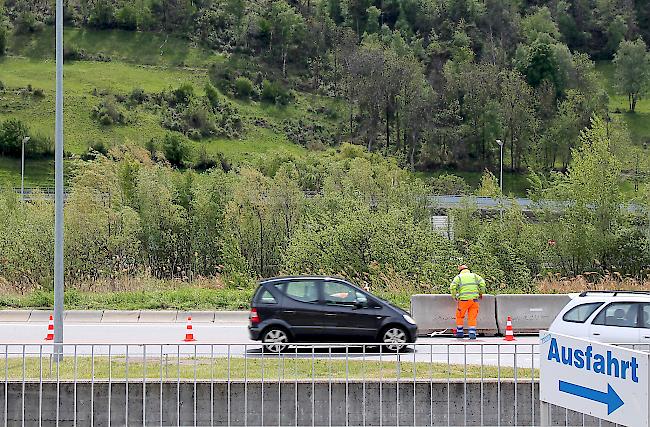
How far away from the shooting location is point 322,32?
444 feet

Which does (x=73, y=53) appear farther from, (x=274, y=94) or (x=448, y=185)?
(x=448, y=185)

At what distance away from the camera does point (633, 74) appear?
408 ft

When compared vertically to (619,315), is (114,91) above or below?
above

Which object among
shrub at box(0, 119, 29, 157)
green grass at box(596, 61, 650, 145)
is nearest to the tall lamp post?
shrub at box(0, 119, 29, 157)

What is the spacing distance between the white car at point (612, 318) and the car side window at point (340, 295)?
154 inches

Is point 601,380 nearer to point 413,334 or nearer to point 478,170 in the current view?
point 413,334

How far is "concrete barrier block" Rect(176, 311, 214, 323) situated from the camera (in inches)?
989

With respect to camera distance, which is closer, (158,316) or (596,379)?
(596,379)

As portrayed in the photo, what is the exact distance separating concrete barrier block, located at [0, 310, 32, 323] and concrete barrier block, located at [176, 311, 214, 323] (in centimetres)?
356

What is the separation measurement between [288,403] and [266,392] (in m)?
0.31

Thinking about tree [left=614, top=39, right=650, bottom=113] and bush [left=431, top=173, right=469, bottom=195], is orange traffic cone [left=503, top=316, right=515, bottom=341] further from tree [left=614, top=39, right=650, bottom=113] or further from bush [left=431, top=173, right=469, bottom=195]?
tree [left=614, top=39, right=650, bottom=113]

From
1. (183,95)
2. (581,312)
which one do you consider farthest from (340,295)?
(183,95)

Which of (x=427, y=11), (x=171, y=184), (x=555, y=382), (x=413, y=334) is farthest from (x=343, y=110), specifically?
(x=555, y=382)

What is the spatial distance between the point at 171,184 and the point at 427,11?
333 ft
